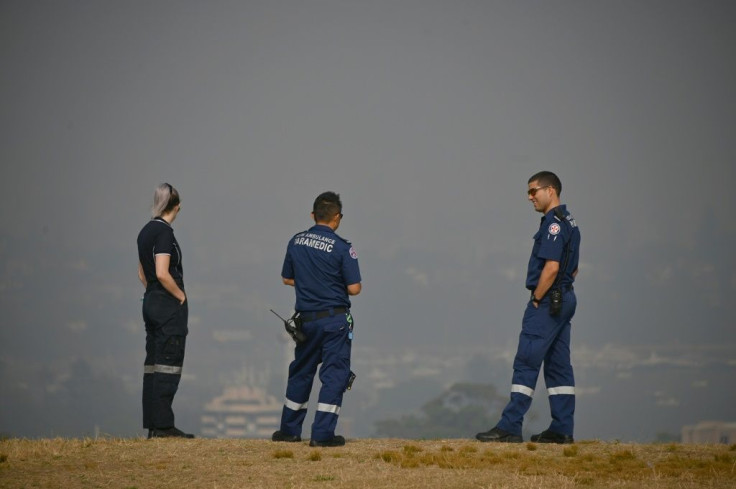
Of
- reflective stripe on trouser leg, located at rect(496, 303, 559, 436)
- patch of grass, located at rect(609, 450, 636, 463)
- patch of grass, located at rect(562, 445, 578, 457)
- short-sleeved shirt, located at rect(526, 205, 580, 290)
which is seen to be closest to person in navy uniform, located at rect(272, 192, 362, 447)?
reflective stripe on trouser leg, located at rect(496, 303, 559, 436)

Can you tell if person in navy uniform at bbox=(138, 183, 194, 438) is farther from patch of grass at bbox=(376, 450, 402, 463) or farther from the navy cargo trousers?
patch of grass at bbox=(376, 450, 402, 463)

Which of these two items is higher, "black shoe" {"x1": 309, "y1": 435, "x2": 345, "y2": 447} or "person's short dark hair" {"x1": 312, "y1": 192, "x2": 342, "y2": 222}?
"person's short dark hair" {"x1": 312, "y1": 192, "x2": 342, "y2": 222}

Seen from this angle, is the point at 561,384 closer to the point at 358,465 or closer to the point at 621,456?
the point at 621,456

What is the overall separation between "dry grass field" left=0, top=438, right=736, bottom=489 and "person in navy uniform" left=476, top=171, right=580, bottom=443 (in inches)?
19.3

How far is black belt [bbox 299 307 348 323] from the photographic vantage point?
48.5ft

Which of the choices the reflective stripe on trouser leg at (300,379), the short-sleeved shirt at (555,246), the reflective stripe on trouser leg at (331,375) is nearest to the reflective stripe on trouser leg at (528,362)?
the short-sleeved shirt at (555,246)

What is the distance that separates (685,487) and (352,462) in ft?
11.7

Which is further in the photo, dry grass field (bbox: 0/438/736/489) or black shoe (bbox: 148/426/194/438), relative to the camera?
black shoe (bbox: 148/426/194/438)

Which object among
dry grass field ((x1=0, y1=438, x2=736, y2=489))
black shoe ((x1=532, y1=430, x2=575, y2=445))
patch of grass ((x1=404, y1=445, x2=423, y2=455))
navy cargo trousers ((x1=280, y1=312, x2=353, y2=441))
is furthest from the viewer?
black shoe ((x1=532, y1=430, x2=575, y2=445))

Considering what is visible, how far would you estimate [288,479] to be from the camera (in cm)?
1221

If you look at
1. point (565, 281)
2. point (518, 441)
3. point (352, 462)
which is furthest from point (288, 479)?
point (565, 281)

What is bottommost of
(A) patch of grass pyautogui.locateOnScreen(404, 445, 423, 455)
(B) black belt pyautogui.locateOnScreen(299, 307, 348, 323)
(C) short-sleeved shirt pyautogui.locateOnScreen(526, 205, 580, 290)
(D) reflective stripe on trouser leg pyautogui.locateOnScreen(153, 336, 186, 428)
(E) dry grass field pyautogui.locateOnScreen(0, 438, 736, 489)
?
(E) dry grass field pyautogui.locateOnScreen(0, 438, 736, 489)

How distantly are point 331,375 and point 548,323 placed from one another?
2.82 meters

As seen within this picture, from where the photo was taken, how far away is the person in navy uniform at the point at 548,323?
49.3 ft
